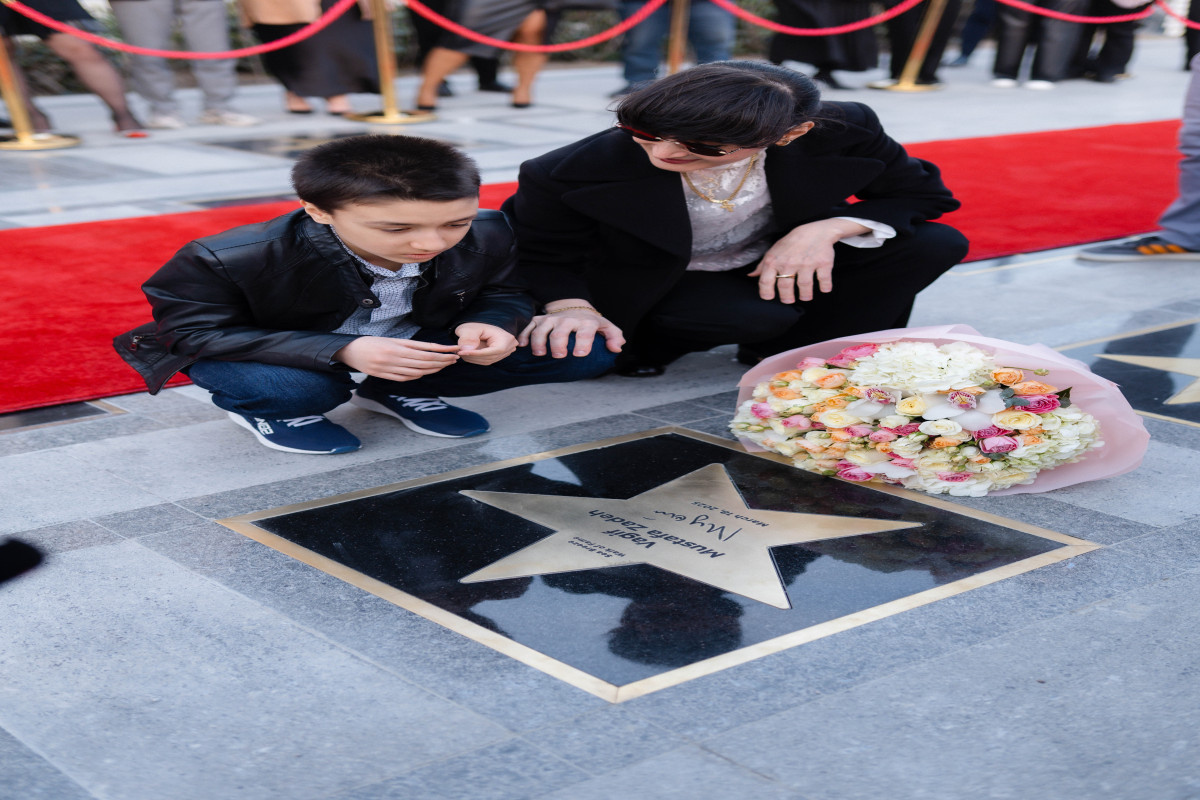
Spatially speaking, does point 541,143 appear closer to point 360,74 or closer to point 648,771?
point 360,74

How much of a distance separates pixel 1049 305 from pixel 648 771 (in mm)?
2843

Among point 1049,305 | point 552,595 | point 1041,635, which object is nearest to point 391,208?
point 552,595

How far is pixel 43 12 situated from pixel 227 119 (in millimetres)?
1653

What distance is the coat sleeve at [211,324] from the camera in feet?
8.34

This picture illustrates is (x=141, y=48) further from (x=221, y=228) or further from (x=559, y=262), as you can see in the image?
(x=559, y=262)

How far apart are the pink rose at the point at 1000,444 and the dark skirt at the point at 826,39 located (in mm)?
7286

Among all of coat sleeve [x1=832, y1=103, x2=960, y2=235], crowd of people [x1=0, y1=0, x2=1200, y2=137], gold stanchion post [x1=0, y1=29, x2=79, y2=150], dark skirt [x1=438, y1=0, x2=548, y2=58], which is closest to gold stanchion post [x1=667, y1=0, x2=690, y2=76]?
crowd of people [x1=0, y1=0, x2=1200, y2=137]

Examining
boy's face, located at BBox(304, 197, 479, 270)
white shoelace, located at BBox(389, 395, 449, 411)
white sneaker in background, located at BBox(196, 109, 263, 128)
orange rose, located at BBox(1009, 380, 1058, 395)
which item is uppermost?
boy's face, located at BBox(304, 197, 479, 270)

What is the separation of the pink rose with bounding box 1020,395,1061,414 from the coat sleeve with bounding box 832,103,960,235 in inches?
30.4

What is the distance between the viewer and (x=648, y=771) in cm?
156

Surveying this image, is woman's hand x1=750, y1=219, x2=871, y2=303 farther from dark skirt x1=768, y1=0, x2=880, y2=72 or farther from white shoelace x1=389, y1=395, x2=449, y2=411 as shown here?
dark skirt x1=768, y1=0, x2=880, y2=72

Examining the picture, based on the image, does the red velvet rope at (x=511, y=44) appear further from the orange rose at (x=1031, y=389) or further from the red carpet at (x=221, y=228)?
the orange rose at (x=1031, y=389)

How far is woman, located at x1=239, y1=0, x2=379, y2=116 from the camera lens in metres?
7.12

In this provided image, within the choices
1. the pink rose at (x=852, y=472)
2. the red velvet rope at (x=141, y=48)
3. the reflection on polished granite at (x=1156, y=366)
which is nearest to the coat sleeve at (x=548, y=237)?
the pink rose at (x=852, y=472)
